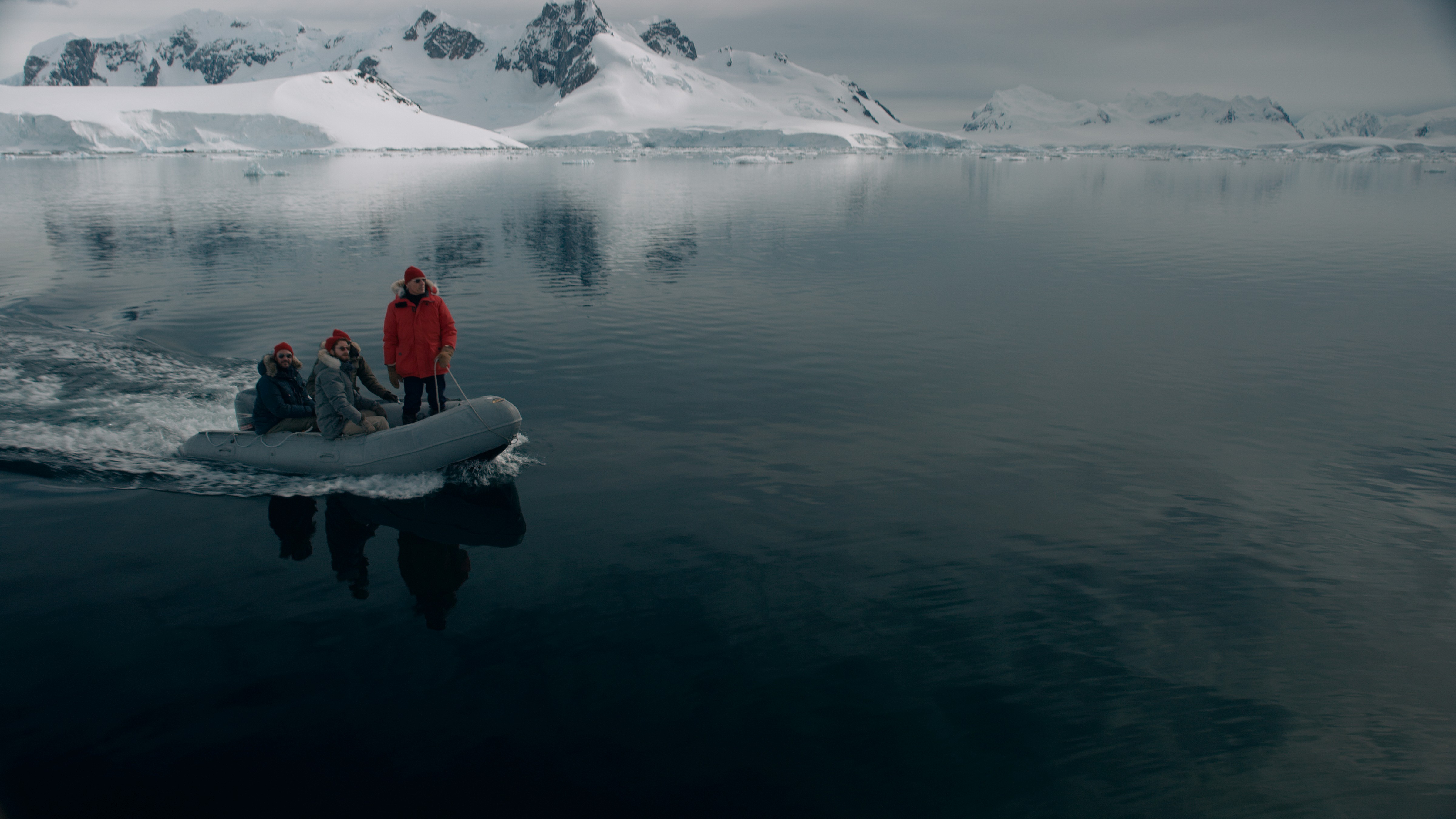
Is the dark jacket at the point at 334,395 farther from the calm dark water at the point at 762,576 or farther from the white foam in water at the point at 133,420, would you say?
the calm dark water at the point at 762,576

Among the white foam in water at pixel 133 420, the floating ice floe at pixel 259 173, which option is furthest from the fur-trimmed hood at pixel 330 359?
the floating ice floe at pixel 259 173

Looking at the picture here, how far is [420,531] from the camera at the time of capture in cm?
873

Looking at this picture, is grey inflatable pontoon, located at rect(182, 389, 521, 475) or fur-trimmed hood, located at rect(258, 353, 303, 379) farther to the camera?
grey inflatable pontoon, located at rect(182, 389, 521, 475)

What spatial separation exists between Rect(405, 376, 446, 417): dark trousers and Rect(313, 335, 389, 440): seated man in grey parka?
0.38 metres

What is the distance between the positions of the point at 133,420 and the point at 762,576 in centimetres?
980

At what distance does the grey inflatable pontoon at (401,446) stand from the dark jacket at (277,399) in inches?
8.0

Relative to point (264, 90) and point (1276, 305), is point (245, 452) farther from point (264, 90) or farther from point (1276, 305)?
point (264, 90)

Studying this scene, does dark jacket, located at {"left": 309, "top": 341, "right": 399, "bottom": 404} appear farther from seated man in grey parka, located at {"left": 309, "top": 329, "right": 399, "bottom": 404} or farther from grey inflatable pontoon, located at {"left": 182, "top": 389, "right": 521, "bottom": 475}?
grey inflatable pontoon, located at {"left": 182, "top": 389, "right": 521, "bottom": 475}

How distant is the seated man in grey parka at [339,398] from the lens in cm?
926

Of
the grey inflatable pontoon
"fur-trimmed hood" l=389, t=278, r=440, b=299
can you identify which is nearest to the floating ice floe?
the grey inflatable pontoon

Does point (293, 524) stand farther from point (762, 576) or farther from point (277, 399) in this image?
point (762, 576)

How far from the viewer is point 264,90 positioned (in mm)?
154875

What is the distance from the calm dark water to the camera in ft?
18.3

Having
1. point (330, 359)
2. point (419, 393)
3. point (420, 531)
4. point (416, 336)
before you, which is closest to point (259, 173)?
point (419, 393)
